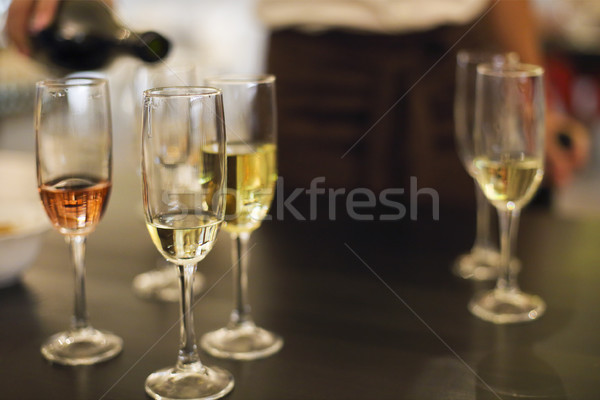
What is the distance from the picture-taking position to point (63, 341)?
2.75 ft

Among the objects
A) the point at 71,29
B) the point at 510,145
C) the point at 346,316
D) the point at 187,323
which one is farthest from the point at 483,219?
the point at 71,29

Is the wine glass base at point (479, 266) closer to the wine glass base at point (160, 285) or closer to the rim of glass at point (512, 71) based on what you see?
the rim of glass at point (512, 71)

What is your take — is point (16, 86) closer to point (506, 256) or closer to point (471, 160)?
point (471, 160)

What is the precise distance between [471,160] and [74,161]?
1.86 ft

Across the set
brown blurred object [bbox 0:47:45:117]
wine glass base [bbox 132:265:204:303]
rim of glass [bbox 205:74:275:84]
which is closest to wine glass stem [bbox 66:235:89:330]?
wine glass base [bbox 132:265:204:303]

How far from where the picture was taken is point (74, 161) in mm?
813

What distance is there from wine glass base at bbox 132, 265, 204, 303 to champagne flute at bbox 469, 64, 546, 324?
39 centimetres

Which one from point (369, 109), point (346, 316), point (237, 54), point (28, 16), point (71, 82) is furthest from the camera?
point (237, 54)

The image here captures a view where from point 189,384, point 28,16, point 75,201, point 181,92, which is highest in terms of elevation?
point 28,16

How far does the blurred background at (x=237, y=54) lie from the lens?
4.30m

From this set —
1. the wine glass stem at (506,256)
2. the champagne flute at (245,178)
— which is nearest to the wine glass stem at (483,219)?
the wine glass stem at (506,256)

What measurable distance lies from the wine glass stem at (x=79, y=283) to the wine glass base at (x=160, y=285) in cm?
13

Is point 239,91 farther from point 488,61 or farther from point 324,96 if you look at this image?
point 324,96

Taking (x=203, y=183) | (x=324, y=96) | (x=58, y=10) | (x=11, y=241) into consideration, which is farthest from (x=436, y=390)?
(x=324, y=96)
